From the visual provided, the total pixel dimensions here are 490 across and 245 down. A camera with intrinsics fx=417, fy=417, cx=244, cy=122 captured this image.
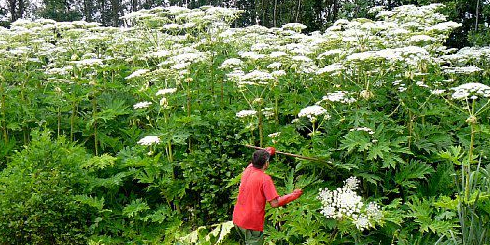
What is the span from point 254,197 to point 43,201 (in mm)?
2848

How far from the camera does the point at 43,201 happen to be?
5.43 metres

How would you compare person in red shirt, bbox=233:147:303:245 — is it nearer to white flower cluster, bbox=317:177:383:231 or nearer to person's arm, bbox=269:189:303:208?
person's arm, bbox=269:189:303:208

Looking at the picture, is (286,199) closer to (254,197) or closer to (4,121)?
(254,197)

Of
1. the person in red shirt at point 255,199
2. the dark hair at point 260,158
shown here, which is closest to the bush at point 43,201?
the person in red shirt at point 255,199

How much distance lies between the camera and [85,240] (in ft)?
18.6

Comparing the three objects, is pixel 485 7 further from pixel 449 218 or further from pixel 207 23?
pixel 449 218

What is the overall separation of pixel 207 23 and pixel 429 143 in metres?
4.55

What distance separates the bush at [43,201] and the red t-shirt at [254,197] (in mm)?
2378

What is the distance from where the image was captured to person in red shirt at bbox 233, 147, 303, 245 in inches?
180

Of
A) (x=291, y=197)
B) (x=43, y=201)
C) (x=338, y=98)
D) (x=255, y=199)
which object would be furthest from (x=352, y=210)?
(x=43, y=201)

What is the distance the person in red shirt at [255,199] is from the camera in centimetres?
457

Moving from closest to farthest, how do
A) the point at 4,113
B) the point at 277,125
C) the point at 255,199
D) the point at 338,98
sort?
the point at 255,199 → the point at 338,98 → the point at 277,125 → the point at 4,113

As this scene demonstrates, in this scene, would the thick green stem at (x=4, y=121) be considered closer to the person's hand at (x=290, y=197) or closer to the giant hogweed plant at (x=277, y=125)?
the giant hogweed plant at (x=277, y=125)

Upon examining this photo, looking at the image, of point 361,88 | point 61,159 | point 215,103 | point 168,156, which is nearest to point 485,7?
point 361,88
